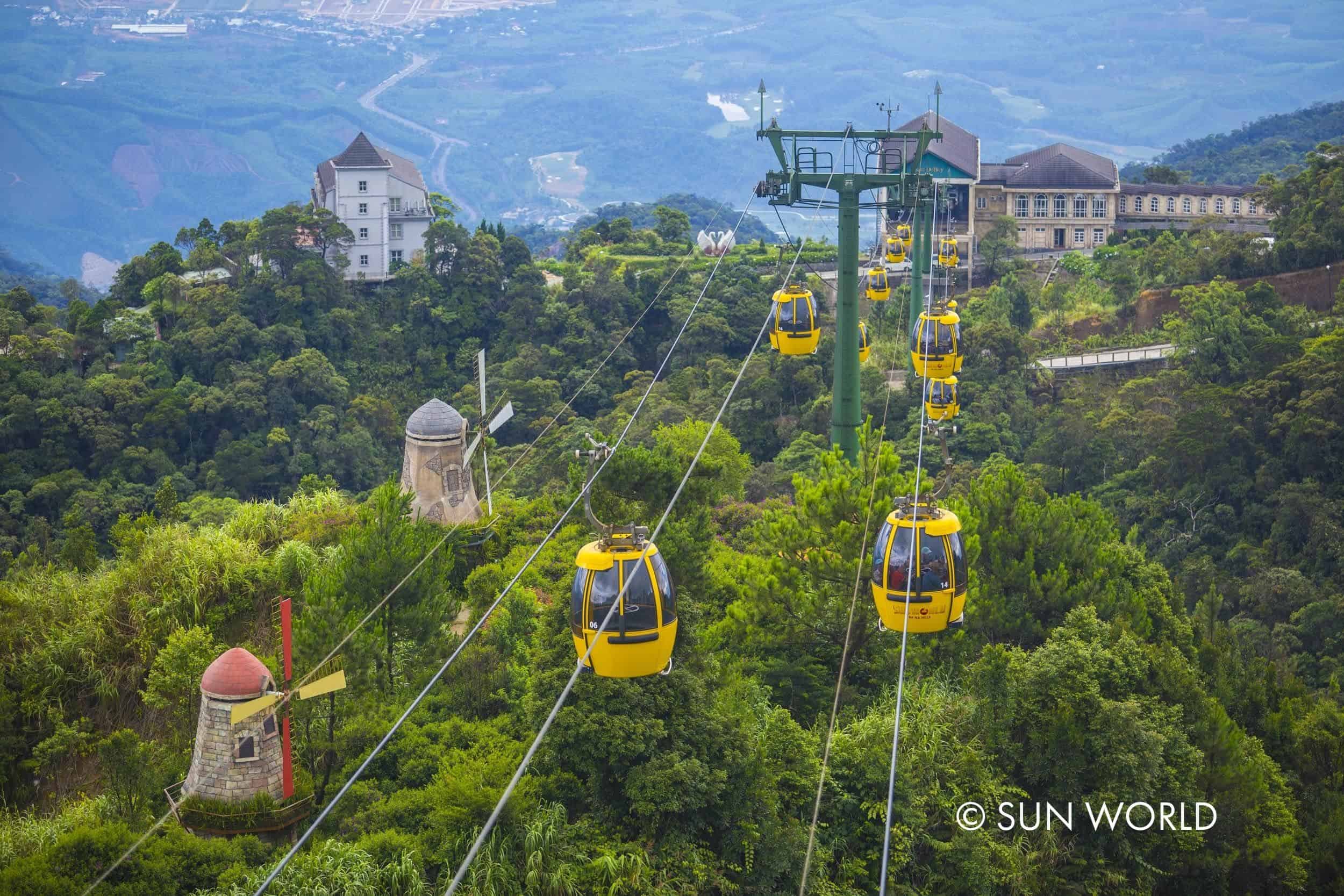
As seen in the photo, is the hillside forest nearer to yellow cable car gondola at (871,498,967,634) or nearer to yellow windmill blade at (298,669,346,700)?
yellow windmill blade at (298,669,346,700)

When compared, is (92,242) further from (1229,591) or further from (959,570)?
(959,570)

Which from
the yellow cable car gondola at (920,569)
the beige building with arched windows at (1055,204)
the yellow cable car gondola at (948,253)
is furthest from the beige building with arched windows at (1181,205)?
the yellow cable car gondola at (920,569)

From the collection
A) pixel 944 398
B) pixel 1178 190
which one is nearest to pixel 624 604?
pixel 944 398

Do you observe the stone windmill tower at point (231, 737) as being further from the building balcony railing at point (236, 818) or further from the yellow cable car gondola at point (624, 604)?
the yellow cable car gondola at point (624, 604)

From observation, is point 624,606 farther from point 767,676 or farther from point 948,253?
point 948,253

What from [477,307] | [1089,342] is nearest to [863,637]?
[1089,342]
